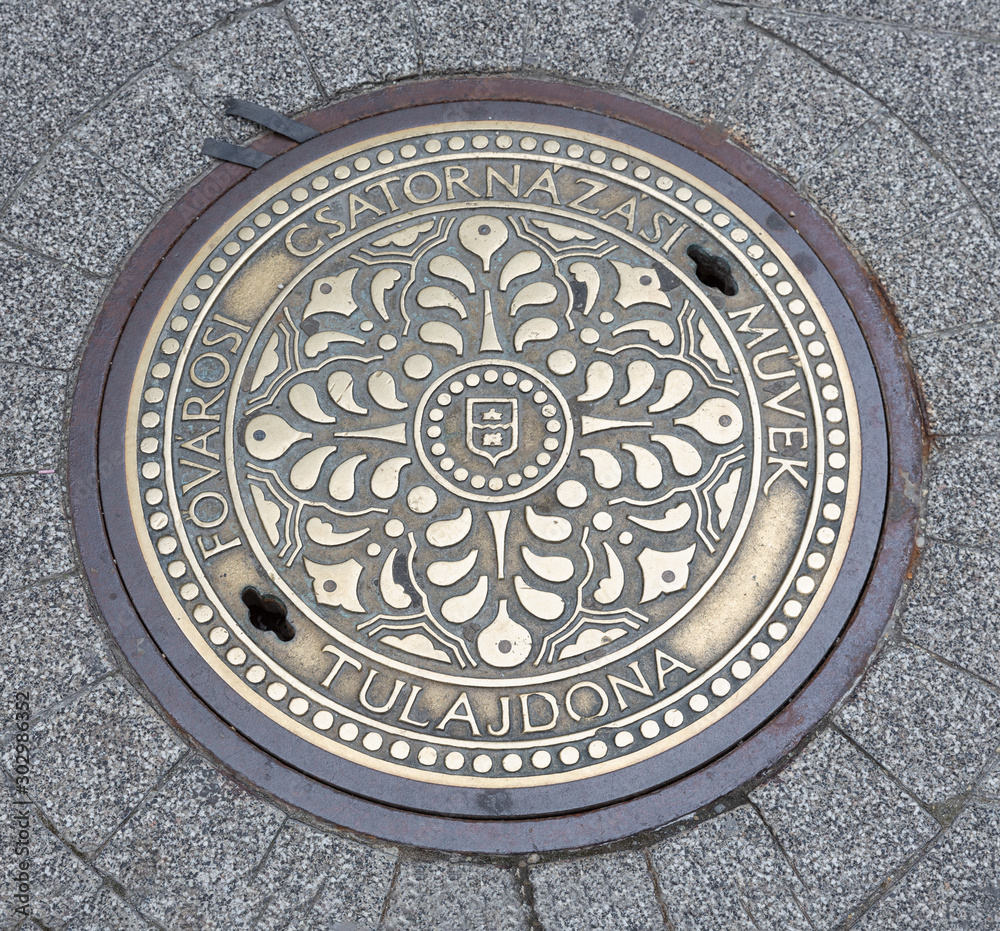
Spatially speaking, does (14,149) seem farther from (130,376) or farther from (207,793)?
(207,793)

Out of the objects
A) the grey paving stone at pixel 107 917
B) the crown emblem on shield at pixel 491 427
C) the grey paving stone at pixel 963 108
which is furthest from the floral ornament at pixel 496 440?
the grey paving stone at pixel 963 108

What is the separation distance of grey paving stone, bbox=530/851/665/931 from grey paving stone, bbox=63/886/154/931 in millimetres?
801

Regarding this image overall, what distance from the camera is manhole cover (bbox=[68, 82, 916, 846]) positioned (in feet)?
5.96

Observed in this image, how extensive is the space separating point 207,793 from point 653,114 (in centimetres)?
193

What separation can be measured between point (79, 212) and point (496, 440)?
1.20 meters

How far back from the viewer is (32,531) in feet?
6.31

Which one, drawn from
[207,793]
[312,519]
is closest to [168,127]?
[312,519]

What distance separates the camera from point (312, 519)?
1914mm

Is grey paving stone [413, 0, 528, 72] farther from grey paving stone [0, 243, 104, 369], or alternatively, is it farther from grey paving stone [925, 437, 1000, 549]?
grey paving stone [925, 437, 1000, 549]

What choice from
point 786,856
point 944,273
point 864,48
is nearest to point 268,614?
point 786,856

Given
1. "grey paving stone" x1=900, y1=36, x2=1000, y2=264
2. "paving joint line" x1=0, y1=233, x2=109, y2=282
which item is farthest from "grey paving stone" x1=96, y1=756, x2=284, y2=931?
"grey paving stone" x1=900, y1=36, x2=1000, y2=264

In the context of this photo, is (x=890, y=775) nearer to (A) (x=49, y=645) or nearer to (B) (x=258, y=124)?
(A) (x=49, y=645)

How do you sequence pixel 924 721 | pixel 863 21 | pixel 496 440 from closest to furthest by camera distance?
pixel 924 721
pixel 496 440
pixel 863 21

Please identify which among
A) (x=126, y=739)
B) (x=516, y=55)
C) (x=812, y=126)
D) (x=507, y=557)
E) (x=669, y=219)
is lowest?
Result: (x=126, y=739)
